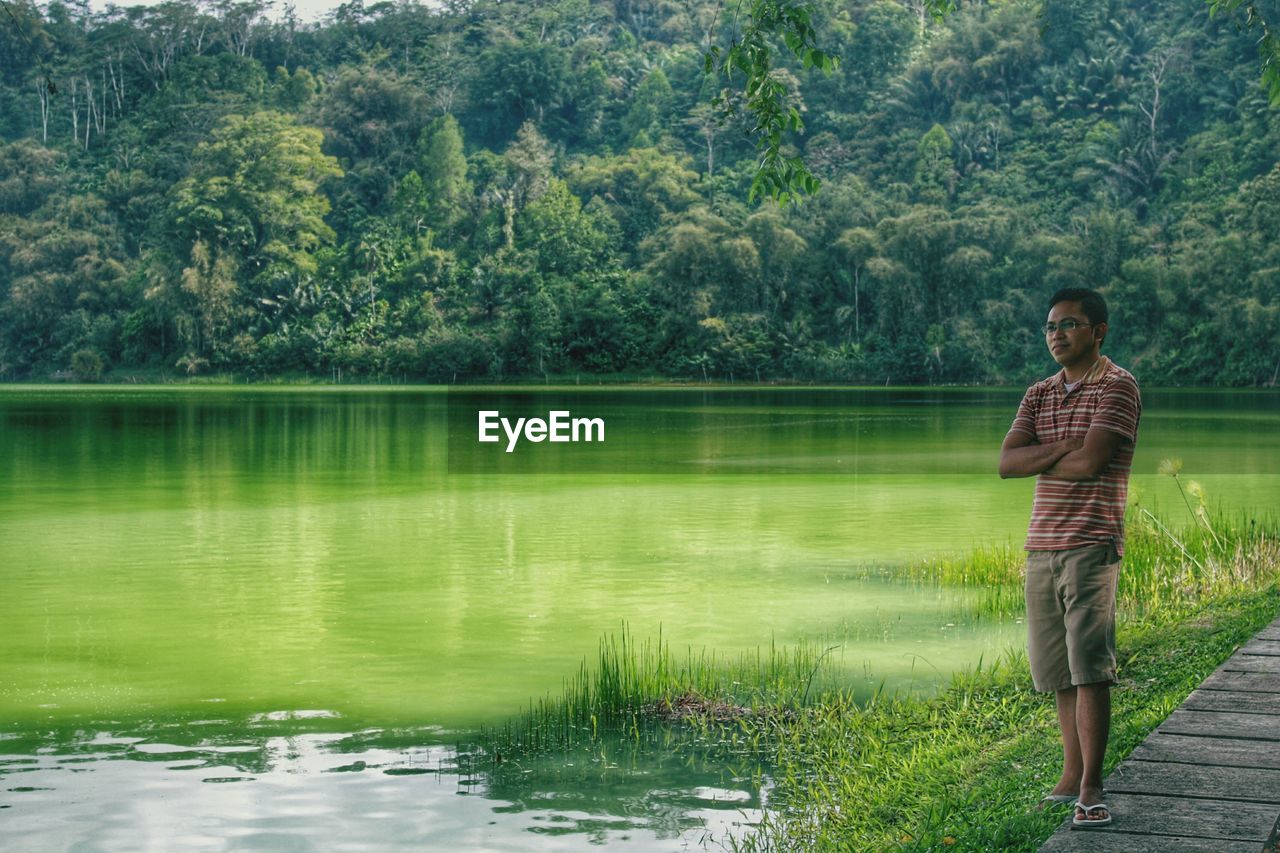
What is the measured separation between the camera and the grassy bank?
5156mm

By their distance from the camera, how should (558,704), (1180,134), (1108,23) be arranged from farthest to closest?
(1108,23) → (1180,134) → (558,704)

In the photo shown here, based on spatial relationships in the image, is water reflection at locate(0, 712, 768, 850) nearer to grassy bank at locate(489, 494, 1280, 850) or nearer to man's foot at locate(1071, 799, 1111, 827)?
grassy bank at locate(489, 494, 1280, 850)

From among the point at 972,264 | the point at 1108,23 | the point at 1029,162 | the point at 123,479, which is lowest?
→ the point at 123,479

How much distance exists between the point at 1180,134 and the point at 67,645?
256 feet

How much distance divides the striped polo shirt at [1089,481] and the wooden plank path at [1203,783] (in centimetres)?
66

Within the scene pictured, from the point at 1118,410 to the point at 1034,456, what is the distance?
0.26m

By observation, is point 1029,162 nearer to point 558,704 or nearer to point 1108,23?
point 1108,23

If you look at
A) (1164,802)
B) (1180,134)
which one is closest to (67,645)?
(1164,802)

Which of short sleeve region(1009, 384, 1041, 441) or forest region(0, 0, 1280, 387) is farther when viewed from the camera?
forest region(0, 0, 1280, 387)

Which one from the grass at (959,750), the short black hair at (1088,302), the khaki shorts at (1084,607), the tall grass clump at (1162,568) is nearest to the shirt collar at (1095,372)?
the short black hair at (1088,302)

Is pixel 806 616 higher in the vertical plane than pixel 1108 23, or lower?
lower

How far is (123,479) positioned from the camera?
23.0 m

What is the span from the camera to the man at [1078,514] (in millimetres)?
4051

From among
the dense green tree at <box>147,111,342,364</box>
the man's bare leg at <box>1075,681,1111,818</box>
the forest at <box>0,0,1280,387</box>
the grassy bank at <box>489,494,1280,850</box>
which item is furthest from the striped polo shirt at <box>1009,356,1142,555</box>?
the dense green tree at <box>147,111,342,364</box>
